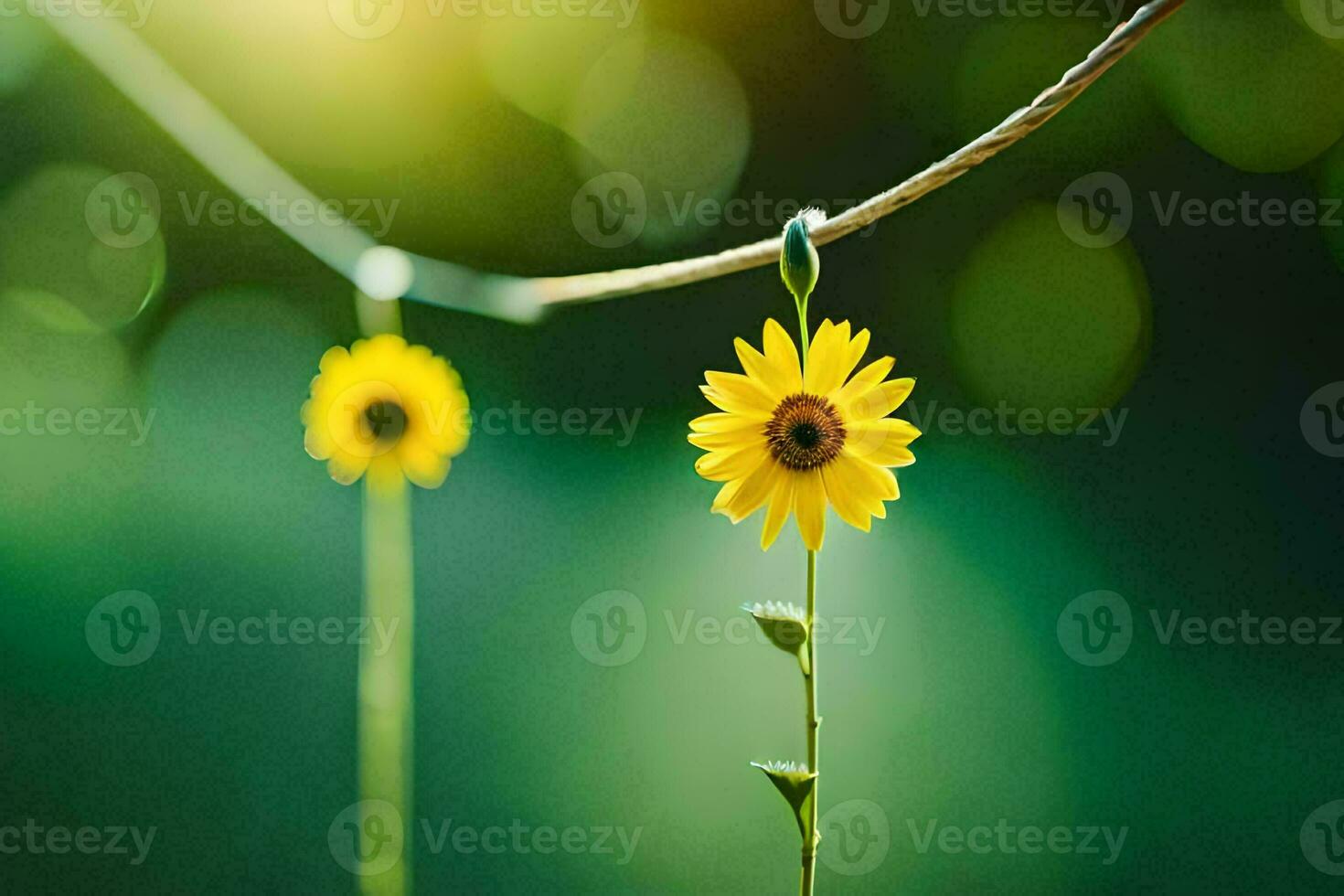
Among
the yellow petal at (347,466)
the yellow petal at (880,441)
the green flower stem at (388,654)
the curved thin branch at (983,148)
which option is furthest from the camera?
the green flower stem at (388,654)

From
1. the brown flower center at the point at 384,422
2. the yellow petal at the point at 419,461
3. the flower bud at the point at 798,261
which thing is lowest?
the flower bud at the point at 798,261

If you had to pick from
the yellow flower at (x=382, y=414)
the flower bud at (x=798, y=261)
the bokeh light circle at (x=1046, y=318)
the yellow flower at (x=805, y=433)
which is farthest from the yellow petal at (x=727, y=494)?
the bokeh light circle at (x=1046, y=318)

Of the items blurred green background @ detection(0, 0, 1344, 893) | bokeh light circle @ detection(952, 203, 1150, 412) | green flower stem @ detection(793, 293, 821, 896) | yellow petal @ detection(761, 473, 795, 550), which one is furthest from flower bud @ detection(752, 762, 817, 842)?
bokeh light circle @ detection(952, 203, 1150, 412)

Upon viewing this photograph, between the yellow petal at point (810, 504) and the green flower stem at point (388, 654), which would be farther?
the green flower stem at point (388, 654)

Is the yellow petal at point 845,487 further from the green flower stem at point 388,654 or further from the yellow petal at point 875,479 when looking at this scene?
the green flower stem at point 388,654

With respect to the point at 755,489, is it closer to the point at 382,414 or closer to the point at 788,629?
the point at 788,629

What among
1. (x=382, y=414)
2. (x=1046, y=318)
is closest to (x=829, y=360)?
(x=382, y=414)
